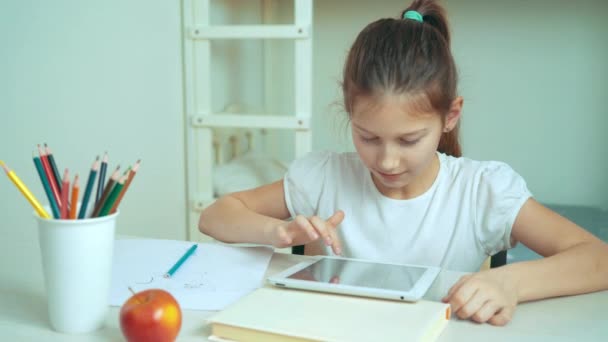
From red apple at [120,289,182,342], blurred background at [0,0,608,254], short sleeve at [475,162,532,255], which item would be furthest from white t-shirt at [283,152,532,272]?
red apple at [120,289,182,342]

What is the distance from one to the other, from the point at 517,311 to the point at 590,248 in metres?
0.19

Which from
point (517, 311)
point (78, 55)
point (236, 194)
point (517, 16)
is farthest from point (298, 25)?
point (517, 311)

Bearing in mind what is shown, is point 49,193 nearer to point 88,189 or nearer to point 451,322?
point 88,189

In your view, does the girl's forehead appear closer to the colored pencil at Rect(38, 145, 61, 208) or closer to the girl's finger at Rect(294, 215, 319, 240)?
the girl's finger at Rect(294, 215, 319, 240)

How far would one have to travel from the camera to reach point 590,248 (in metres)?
0.75

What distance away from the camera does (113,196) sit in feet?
1.81

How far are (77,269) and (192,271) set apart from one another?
0.22 meters

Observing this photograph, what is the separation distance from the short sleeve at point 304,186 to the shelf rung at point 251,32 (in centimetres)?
62

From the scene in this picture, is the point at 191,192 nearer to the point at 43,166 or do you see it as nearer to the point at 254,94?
the point at 254,94

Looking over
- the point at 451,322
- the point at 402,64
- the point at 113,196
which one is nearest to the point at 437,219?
the point at 402,64

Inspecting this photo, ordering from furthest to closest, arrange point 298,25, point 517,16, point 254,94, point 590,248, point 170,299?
1. point 254,94
2. point 517,16
3. point 298,25
4. point 590,248
5. point 170,299

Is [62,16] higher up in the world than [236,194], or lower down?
higher up

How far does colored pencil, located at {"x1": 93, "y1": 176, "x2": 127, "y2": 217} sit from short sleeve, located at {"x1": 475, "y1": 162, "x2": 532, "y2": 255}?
59 cm

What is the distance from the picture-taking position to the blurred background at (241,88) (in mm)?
1151
